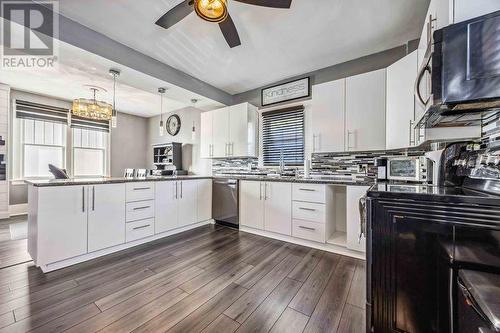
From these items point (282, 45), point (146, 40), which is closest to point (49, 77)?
point (146, 40)

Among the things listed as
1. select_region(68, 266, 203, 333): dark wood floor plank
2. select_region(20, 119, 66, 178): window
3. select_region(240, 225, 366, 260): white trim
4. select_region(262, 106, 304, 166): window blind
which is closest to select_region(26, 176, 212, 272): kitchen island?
select_region(68, 266, 203, 333): dark wood floor plank

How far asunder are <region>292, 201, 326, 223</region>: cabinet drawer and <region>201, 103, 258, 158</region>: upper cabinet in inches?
54.9

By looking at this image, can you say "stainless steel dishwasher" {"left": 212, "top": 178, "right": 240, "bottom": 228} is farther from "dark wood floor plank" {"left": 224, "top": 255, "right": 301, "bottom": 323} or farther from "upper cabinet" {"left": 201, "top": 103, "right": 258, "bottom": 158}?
"dark wood floor plank" {"left": 224, "top": 255, "right": 301, "bottom": 323}

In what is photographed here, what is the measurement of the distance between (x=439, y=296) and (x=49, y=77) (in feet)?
18.7

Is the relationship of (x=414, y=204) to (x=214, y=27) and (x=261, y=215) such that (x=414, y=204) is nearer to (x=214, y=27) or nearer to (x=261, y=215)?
(x=261, y=215)

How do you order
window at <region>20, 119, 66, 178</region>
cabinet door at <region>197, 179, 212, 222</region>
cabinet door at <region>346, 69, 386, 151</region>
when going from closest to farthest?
1. cabinet door at <region>346, 69, 386, 151</region>
2. cabinet door at <region>197, 179, 212, 222</region>
3. window at <region>20, 119, 66, 178</region>

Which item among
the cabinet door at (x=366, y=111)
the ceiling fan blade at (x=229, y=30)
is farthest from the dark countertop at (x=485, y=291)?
the ceiling fan blade at (x=229, y=30)

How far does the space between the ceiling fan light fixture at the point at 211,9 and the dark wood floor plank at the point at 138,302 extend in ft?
7.47

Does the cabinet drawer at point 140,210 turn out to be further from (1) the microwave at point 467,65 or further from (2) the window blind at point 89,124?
(2) the window blind at point 89,124

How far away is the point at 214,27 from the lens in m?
2.34

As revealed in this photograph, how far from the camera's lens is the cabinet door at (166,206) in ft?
9.55

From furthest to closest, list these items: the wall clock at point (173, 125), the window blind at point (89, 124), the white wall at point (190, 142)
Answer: the wall clock at point (173, 125) < the window blind at point (89, 124) < the white wall at point (190, 142)

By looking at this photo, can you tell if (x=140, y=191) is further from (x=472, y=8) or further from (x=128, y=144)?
(x=128, y=144)

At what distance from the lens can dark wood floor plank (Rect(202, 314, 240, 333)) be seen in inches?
51.7
